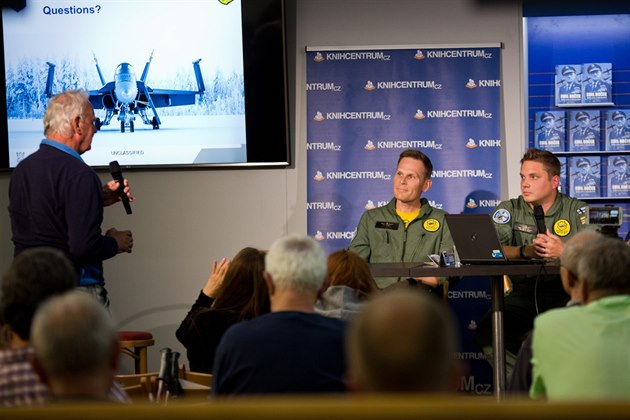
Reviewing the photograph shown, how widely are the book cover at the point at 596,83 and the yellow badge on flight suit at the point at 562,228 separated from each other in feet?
4.80

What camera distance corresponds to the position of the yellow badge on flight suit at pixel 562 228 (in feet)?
18.6

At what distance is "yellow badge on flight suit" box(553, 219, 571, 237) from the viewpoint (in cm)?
568

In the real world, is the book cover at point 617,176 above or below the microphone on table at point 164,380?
above

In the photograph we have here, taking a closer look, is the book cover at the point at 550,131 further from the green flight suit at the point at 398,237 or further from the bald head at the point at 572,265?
the bald head at the point at 572,265

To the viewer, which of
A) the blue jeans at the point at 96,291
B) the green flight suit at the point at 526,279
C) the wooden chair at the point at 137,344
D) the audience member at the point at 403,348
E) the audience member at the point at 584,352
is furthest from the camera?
the green flight suit at the point at 526,279

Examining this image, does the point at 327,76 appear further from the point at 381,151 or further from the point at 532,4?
the point at 532,4

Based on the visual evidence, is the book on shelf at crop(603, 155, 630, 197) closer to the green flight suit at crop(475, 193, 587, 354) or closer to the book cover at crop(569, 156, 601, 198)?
the book cover at crop(569, 156, 601, 198)

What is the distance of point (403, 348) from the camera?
1.38m

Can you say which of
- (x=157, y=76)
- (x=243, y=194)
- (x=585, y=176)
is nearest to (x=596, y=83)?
(x=585, y=176)

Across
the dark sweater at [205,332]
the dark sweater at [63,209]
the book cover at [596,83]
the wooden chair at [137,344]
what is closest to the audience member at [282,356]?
the dark sweater at [205,332]

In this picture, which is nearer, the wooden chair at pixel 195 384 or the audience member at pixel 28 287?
the audience member at pixel 28 287

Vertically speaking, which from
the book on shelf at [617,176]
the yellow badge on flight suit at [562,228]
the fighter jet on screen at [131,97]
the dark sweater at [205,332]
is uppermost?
the fighter jet on screen at [131,97]

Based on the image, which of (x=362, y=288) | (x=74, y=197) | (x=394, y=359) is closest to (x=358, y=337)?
(x=394, y=359)

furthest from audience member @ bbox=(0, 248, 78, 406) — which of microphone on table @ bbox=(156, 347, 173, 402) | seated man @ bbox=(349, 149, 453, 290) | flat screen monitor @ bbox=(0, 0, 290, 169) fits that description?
flat screen monitor @ bbox=(0, 0, 290, 169)
